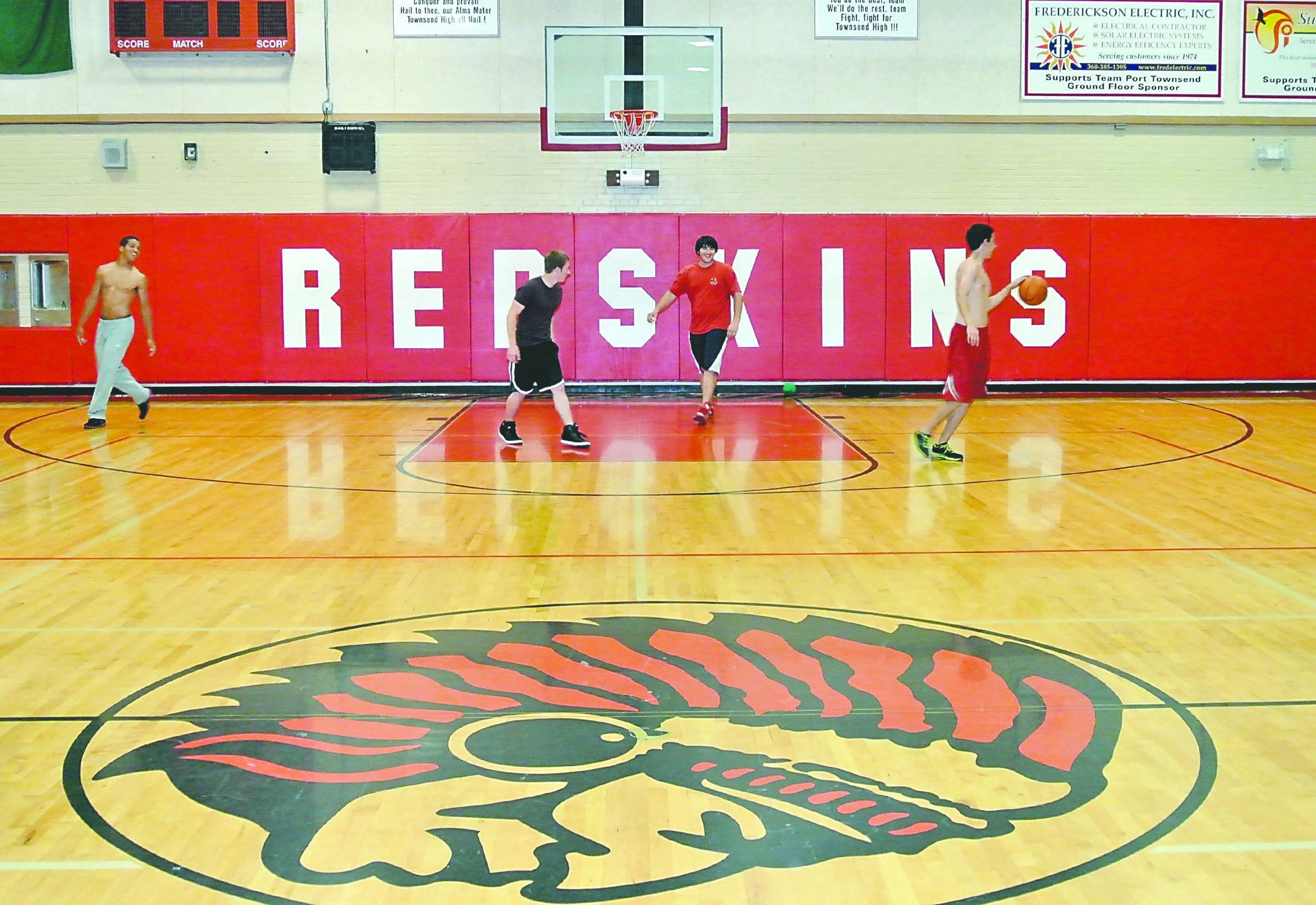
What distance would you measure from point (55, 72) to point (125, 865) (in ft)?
50.6

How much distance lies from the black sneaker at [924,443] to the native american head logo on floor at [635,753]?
5.53 metres

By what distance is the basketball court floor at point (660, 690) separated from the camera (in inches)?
137

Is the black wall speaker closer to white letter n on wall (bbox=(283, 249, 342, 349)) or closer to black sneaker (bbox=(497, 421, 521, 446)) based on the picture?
white letter n on wall (bbox=(283, 249, 342, 349))

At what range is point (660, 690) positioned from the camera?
4914 mm

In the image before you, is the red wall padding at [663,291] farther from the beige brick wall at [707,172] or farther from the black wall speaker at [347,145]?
the black wall speaker at [347,145]

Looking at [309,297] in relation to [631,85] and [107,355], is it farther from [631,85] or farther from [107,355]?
[631,85]

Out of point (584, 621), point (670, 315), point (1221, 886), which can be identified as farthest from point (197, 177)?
point (1221, 886)

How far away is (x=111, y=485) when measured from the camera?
9938 millimetres

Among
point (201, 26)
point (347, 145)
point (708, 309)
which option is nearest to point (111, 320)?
point (347, 145)

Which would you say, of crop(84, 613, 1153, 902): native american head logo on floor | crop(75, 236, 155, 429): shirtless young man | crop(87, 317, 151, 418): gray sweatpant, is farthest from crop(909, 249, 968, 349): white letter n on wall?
crop(84, 613, 1153, 902): native american head logo on floor

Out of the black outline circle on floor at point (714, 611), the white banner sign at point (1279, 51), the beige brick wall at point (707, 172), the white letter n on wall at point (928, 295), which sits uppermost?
the white banner sign at point (1279, 51)

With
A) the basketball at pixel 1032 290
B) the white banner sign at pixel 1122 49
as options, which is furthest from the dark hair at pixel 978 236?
the white banner sign at pixel 1122 49

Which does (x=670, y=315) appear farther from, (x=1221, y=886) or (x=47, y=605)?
(x=1221, y=886)

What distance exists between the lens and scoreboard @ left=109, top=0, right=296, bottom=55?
1642cm
